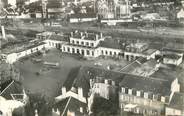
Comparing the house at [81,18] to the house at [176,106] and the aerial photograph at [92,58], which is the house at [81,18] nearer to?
the aerial photograph at [92,58]

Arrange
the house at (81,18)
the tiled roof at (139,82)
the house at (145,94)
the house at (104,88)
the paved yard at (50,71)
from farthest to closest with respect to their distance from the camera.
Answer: the house at (81,18) < the paved yard at (50,71) < the house at (104,88) < the tiled roof at (139,82) < the house at (145,94)

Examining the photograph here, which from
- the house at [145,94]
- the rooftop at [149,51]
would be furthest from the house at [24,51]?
the house at [145,94]

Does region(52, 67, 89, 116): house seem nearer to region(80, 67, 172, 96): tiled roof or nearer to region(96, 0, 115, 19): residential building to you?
region(80, 67, 172, 96): tiled roof

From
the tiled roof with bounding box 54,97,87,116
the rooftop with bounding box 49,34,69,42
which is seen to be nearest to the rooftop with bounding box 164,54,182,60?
the tiled roof with bounding box 54,97,87,116

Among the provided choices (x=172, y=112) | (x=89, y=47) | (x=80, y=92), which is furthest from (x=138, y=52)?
(x=172, y=112)

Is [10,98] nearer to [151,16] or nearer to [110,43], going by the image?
[110,43]

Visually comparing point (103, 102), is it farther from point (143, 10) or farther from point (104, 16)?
point (143, 10)

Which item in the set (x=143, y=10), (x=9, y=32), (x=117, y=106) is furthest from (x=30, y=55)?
(x=143, y=10)

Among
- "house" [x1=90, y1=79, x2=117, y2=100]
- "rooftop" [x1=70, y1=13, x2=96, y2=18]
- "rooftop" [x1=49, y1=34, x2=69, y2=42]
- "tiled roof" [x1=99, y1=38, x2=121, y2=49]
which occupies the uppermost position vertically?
"rooftop" [x1=70, y1=13, x2=96, y2=18]
